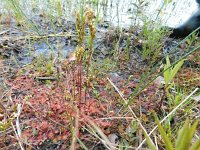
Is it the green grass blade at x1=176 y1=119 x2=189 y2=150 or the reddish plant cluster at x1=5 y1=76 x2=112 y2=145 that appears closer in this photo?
the green grass blade at x1=176 y1=119 x2=189 y2=150

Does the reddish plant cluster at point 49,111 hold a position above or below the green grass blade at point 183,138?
below

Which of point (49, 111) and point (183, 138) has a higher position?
point (183, 138)

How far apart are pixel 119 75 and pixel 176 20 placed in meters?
1.09

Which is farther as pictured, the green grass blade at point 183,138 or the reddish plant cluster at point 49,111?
the reddish plant cluster at point 49,111

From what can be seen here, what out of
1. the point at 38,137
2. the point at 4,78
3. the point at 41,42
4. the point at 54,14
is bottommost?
the point at 38,137

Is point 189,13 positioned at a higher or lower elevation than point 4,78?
higher

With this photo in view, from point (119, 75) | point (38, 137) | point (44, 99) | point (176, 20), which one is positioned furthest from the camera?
point (176, 20)

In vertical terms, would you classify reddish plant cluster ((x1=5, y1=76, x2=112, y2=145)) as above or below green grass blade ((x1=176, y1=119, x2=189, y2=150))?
below

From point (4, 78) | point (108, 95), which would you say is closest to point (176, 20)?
point (108, 95)

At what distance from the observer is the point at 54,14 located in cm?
240

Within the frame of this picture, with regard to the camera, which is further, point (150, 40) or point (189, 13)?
point (189, 13)

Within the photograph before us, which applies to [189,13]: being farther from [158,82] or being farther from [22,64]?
[22,64]

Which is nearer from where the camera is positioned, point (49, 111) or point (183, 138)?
point (183, 138)

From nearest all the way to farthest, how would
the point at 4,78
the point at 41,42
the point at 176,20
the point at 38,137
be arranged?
the point at 38,137, the point at 4,78, the point at 41,42, the point at 176,20
